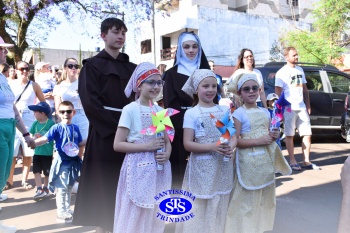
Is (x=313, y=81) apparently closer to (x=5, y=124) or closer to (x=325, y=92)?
(x=325, y=92)

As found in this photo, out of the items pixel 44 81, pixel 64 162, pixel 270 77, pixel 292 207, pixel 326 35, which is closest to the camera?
pixel 64 162

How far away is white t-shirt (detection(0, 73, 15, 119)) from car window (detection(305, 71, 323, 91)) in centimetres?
717

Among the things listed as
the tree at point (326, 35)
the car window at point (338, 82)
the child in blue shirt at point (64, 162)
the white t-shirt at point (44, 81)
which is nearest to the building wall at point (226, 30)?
the tree at point (326, 35)

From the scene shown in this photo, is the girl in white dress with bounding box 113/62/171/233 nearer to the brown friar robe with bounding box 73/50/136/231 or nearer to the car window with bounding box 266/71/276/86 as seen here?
the brown friar robe with bounding box 73/50/136/231

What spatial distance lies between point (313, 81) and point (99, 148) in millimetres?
7223

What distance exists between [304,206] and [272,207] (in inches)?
57.1

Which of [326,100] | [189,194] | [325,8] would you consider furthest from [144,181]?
[325,8]

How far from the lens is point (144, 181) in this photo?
2.68 m

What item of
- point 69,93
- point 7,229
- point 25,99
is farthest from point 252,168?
point 25,99

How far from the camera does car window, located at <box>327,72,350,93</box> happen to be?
9.15 meters

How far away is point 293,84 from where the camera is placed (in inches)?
248

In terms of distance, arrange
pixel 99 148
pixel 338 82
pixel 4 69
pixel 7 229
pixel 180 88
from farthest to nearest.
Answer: pixel 338 82, pixel 4 69, pixel 7 229, pixel 180 88, pixel 99 148

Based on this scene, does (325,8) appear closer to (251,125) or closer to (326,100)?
(326,100)

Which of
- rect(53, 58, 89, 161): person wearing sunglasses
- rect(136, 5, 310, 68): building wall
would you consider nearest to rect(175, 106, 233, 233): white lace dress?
rect(53, 58, 89, 161): person wearing sunglasses
